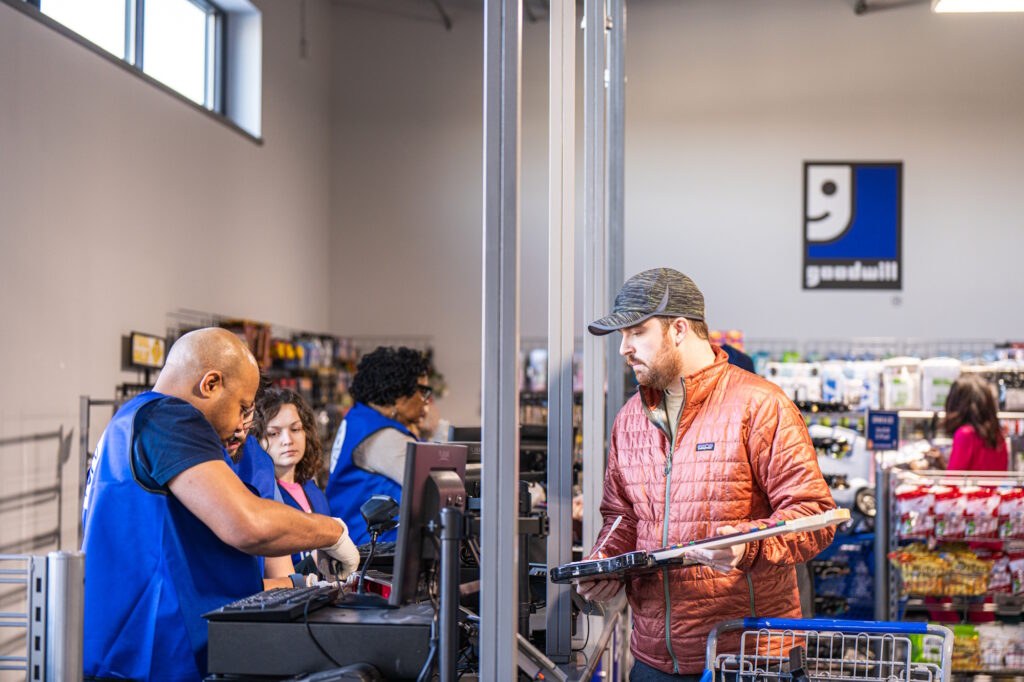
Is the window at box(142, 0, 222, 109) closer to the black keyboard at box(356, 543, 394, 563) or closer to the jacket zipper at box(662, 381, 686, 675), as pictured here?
the black keyboard at box(356, 543, 394, 563)

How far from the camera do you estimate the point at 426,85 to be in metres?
11.1

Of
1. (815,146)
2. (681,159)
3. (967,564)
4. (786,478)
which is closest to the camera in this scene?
(786,478)

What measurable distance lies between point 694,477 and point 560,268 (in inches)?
29.6

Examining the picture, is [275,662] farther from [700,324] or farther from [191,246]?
[191,246]

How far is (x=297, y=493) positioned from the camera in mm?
4109

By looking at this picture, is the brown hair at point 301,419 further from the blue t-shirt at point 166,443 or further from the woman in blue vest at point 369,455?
the blue t-shirt at point 166,443

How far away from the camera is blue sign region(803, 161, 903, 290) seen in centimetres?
1038

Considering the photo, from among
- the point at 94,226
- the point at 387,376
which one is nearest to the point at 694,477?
the point at 387,376

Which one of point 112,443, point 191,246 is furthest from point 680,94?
point 112,443

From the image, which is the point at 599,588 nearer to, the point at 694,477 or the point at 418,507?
the point at 694,477

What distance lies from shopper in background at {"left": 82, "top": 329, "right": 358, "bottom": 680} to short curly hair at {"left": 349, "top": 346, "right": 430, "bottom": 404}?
206cm

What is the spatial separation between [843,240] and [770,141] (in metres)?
1.15

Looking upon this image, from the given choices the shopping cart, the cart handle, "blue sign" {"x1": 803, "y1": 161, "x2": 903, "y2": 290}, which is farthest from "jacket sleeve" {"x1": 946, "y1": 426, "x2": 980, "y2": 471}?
the cart handle

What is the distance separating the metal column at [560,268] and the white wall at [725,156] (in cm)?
705
